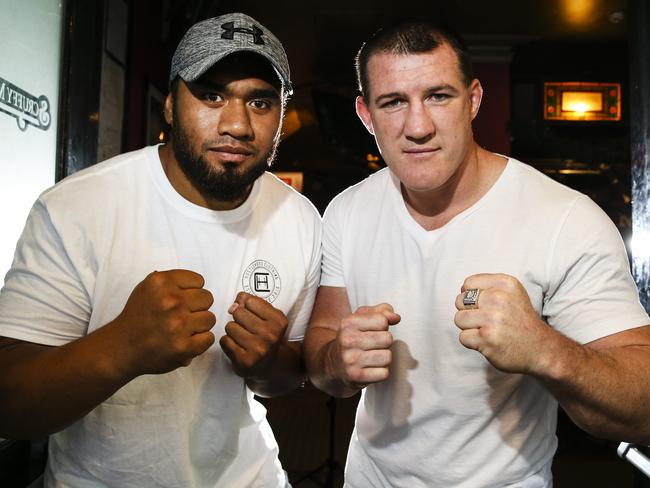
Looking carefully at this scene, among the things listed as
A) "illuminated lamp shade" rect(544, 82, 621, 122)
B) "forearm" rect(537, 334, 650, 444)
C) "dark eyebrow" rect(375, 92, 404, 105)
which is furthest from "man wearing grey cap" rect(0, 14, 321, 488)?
"illuminated lamp shade" rect(544, 82, 621, 122)

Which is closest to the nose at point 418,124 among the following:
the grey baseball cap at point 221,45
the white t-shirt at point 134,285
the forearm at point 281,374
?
the grey baseball cap at point 221,45

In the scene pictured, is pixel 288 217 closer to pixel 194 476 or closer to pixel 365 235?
pixel 365 235

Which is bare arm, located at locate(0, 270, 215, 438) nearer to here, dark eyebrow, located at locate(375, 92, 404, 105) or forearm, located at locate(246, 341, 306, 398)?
forearm, located at locate(246, 341, 306, 398)

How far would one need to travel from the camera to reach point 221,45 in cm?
133

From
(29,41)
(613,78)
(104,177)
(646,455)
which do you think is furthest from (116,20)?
(613,78)

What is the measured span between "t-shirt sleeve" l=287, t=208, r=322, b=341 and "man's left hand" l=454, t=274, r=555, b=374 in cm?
58

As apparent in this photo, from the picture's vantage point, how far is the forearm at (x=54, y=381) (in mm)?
1062

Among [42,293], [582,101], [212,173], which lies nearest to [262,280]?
[212,173]

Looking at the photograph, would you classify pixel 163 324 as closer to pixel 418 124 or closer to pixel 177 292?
pixel 177 292

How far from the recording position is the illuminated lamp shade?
5484mm

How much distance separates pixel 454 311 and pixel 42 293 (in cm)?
97

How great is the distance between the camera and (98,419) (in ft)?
4.23

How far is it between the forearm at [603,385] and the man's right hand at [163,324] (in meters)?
0.68

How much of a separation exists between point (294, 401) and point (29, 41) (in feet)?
14.6
